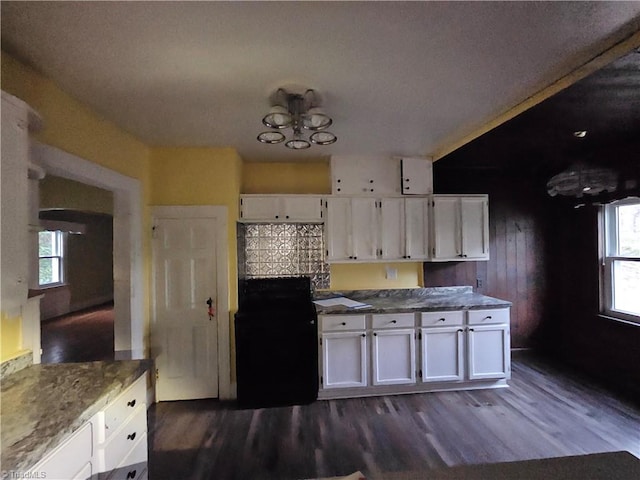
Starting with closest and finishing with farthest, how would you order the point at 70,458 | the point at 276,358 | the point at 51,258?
the point at 70,458
the point at 276,358
the point at 51,258

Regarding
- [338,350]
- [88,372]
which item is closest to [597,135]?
[338,350]

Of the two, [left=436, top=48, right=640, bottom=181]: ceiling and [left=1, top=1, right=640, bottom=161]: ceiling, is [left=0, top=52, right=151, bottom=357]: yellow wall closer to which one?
[left=1, top=1, right=640, bottom=161]: ceiling

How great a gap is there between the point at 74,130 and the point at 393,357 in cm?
323

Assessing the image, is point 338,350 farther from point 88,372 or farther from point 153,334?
point 88,372

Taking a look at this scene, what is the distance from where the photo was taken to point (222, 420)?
276 centimetres

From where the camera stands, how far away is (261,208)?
3.39m

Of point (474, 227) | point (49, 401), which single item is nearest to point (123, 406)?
point (49, 401)

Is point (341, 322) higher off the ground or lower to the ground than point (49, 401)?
lower

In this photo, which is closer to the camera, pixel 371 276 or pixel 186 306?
pixel 186 306

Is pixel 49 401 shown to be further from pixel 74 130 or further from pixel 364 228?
pixel 364 228

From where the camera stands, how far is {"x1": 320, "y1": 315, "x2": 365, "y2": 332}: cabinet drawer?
122 inches

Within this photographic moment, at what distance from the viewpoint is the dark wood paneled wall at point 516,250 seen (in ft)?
13.1

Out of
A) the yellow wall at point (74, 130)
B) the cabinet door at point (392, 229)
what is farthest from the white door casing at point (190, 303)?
the cabinet door at point (392, 229)

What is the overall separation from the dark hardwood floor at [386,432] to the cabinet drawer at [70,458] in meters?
1.18
